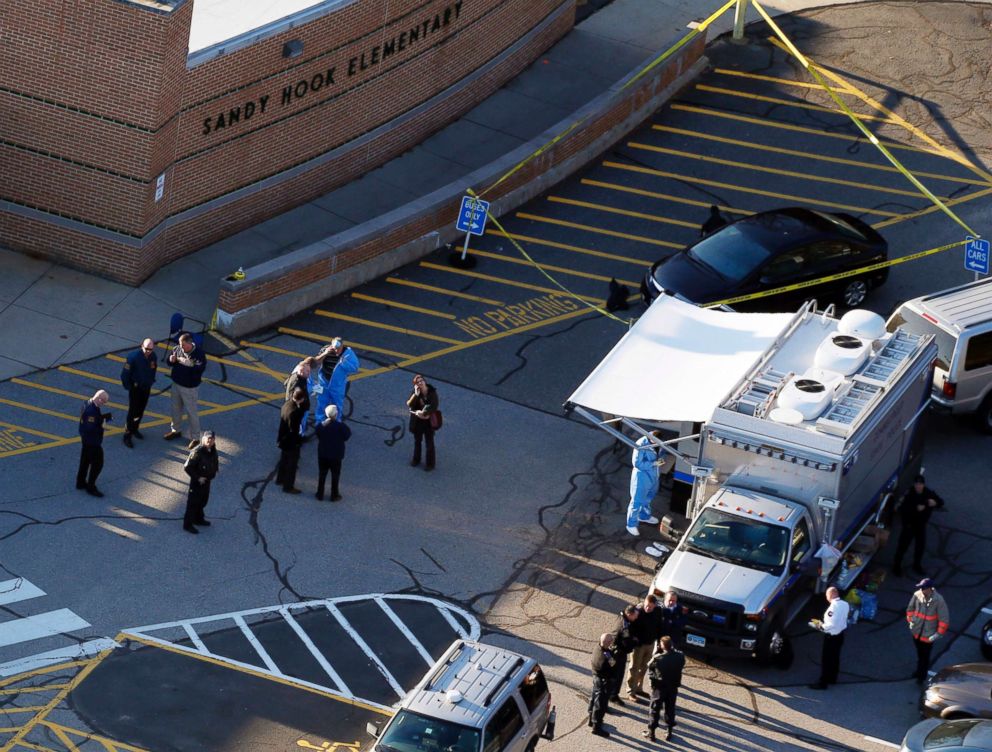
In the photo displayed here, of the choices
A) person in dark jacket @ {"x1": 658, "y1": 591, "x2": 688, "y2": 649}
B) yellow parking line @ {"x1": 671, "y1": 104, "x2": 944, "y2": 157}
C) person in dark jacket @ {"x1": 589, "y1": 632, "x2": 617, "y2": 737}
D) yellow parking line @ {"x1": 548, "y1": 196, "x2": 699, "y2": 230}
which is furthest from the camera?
yellow parking line @ {"x1": 671, "y1": 104, "x2": 944, "y2": 157}

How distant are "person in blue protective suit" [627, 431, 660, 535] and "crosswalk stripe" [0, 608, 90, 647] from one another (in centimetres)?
735

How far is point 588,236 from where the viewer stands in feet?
103

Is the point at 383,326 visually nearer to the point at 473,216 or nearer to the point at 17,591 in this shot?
the point at 473,216

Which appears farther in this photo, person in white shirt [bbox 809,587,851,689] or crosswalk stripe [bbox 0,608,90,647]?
crosswalk stripe [bbox 0,608,90,647]

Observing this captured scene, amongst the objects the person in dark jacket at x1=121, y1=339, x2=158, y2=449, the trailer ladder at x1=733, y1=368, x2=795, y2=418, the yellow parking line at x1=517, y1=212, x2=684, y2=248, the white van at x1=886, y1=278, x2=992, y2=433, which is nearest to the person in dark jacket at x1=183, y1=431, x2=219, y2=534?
the person in dark jacket at x1=121, y1=339, x2=158, y2=449

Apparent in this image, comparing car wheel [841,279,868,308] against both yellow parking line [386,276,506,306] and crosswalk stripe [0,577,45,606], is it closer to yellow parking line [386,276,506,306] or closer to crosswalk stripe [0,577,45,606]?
yellow parking line [386,276,506,306]

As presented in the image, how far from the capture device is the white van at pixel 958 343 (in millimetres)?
25609

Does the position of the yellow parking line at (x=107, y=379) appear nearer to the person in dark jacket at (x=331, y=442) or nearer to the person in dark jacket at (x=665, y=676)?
the person in dark jacket at (x=331, y=442)

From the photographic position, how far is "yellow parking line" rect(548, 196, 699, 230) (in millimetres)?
31922

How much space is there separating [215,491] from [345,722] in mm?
5190

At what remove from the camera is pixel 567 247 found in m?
31.1

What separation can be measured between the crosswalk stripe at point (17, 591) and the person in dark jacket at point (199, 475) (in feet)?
7.48

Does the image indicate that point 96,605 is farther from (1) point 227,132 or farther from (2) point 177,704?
(1) point 227,132

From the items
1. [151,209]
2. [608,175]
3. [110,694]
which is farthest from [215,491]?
[608,175]
